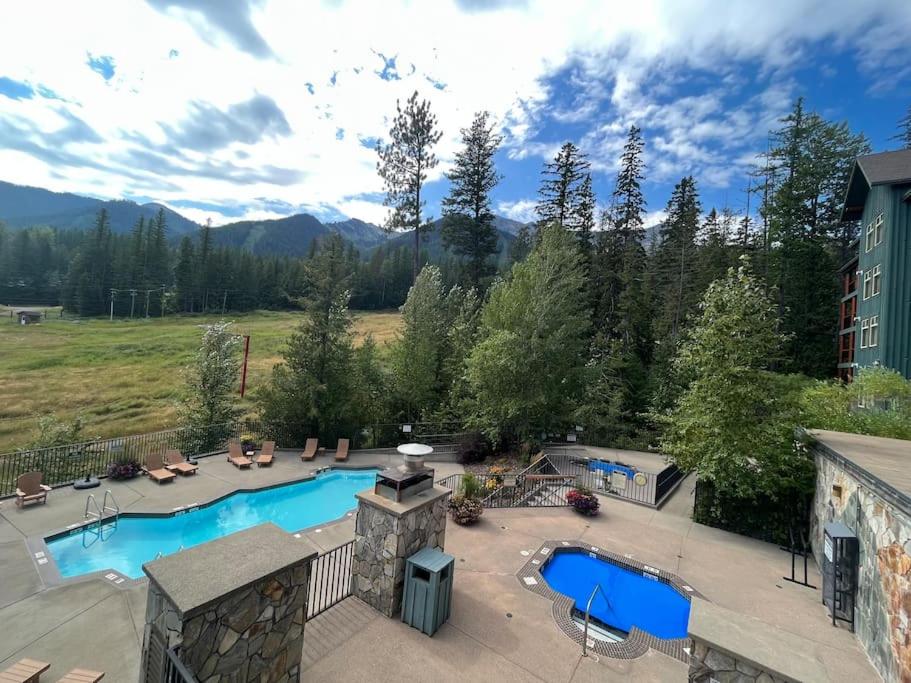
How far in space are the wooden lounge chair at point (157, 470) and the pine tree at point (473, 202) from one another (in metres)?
21.0

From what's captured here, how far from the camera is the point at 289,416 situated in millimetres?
17469

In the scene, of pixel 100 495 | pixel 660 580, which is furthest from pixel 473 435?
pixel 100 495

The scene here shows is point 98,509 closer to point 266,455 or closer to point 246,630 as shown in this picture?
point 266,455

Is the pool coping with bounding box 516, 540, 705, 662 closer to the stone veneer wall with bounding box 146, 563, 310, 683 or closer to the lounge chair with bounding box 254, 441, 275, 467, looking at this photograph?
the stone veneer wall with bounding box 146, 563, 310, 683

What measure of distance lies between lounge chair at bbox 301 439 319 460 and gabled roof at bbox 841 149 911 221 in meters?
26.7

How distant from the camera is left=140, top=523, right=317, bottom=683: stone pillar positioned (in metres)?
3.61

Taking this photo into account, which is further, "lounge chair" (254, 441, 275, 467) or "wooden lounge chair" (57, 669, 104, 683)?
"lounge chair" (254, 441, 275, 467)

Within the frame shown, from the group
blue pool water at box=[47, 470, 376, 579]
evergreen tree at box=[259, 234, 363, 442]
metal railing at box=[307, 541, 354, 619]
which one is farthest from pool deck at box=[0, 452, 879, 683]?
evergreen tree at box=[259, 234, 363, 442]

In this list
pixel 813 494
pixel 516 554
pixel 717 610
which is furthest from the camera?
pixel 813 494

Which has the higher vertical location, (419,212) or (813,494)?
(419,212)

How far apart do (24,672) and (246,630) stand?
10.7 ft

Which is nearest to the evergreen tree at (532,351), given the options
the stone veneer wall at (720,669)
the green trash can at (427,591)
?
the green trash can at (427,591)

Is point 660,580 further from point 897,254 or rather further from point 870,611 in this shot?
point 897,254

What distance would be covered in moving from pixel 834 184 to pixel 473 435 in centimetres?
2821
